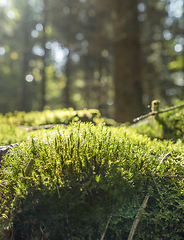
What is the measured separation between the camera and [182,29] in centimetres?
754

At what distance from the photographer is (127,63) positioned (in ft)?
21.2

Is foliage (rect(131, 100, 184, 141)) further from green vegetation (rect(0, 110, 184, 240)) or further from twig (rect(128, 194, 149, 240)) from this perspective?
twig (rect(128, 194, 149, 240))

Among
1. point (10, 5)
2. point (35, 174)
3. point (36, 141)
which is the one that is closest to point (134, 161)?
point (35, 174)

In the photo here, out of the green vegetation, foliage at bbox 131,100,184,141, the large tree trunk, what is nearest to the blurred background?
the large tree trunk

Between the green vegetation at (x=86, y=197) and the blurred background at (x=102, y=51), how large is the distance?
16.1 ft

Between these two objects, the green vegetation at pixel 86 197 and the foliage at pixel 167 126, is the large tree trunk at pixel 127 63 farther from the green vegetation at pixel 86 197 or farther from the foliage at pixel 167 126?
the green vegetation at pixel 86 197

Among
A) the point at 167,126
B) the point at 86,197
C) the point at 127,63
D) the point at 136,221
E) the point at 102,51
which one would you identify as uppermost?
the point at 102,51

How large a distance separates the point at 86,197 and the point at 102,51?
41.4ft

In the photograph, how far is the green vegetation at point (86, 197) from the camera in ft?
4.05

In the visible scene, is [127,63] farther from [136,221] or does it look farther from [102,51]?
[102,51]

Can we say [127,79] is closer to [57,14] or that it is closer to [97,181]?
[97,181]

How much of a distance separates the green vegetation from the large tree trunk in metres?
4.90

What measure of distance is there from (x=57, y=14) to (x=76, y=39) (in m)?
2.44

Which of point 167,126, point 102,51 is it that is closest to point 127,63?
point 167,126
